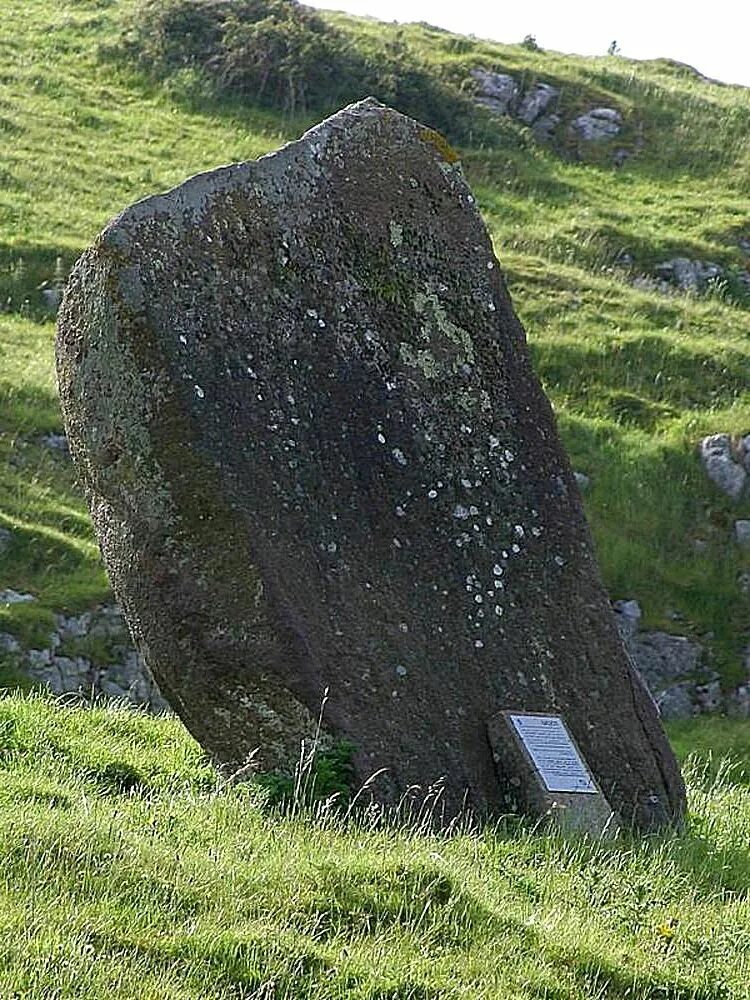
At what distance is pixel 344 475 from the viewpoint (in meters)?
9.25

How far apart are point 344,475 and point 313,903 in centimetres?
324

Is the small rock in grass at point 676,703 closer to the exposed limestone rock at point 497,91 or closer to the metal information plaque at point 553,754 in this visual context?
the metal information plaque at point 553,754

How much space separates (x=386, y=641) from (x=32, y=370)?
593 inches

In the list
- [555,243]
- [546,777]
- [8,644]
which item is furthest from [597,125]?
[546,777]

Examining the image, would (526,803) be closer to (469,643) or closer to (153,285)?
(469,643)

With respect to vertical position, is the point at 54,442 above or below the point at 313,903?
below

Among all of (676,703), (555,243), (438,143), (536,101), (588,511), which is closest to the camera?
(438,143)

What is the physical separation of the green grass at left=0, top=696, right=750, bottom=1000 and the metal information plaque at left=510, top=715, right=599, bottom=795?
0.44 m

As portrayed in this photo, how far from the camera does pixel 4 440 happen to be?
69.0ft

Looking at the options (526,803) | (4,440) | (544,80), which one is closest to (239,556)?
(526,803)

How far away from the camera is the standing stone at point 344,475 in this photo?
8.55 metres

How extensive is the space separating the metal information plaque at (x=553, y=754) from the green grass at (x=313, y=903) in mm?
440

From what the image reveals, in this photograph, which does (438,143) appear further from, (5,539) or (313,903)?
(5,539)

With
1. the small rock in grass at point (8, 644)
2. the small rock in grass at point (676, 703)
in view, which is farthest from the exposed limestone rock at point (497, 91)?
the small rock in grass at point (8, 644)
